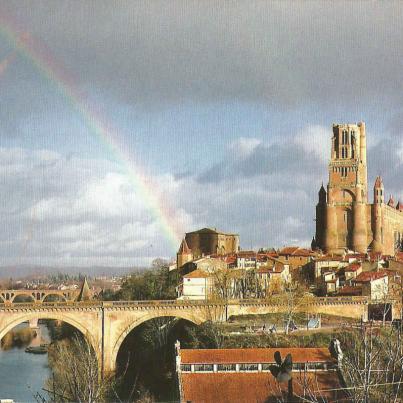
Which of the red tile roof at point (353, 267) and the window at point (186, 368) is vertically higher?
the red tile roof at point (353, 267)

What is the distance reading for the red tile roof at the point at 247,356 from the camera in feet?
137

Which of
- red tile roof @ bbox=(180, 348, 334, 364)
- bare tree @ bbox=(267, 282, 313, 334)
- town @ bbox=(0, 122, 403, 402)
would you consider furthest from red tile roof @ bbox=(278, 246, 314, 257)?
red tile roof @ bbox=(180, 348, 334, 364)

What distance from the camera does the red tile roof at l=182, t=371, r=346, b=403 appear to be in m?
39.0

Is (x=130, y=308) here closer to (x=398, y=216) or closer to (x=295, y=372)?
(x=295, y=372)

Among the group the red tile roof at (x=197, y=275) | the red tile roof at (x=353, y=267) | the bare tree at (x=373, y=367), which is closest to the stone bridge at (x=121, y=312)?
the red tile roof at (x=197, y=275)

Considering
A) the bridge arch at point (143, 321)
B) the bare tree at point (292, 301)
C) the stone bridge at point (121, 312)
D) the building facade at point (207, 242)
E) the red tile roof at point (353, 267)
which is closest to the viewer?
the bare tree at point (292, 301)

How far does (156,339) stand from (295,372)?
2933 centimetres

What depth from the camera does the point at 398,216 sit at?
11731cm

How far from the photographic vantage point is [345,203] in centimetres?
10525

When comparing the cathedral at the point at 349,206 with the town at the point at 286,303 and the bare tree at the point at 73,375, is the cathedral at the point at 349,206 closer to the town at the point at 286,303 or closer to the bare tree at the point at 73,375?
the town at the point at 286,303

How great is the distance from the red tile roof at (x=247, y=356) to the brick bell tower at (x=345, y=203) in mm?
60388

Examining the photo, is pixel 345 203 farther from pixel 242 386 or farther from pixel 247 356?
pixel 242 386

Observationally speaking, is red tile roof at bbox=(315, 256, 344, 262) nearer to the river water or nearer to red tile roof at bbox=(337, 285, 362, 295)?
red tile roof at bbox=(337, 285, 362, 295)

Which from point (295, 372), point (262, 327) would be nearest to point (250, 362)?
point (295, 372)
